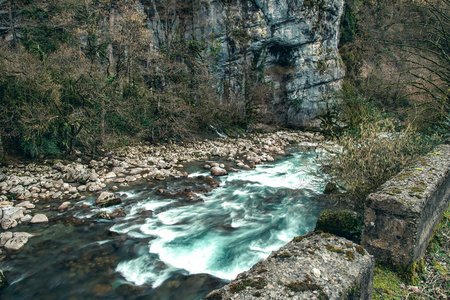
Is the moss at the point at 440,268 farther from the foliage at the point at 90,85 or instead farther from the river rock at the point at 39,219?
the foliage at the point at 90,85

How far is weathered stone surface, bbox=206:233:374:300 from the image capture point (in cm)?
263

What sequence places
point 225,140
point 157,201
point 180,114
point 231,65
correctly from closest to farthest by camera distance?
point 157,201, point 180,114, point 225,140, point 231,65

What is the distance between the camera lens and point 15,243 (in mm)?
6184

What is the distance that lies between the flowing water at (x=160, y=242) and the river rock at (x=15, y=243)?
0.13 metres

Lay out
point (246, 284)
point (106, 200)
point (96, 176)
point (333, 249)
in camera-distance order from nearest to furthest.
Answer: point (246, 284) < point (333, 249) < point (106, 200) < point (96, 176)

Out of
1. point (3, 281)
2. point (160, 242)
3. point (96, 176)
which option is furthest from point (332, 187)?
point (96, 176)

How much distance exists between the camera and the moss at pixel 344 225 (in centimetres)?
479

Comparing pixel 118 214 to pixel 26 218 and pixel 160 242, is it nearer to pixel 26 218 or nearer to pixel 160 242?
pixel 160 242

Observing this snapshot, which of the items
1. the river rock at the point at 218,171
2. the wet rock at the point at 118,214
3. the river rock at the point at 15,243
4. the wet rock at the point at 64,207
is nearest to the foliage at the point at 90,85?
the wet rock at the point at 64,207

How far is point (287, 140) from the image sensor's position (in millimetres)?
22781

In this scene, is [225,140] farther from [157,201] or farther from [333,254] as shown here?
[333,254]

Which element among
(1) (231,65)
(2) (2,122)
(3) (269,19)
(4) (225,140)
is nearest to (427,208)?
(2) (2,122)

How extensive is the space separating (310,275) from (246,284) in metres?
0.73

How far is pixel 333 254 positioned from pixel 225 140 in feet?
56.0
